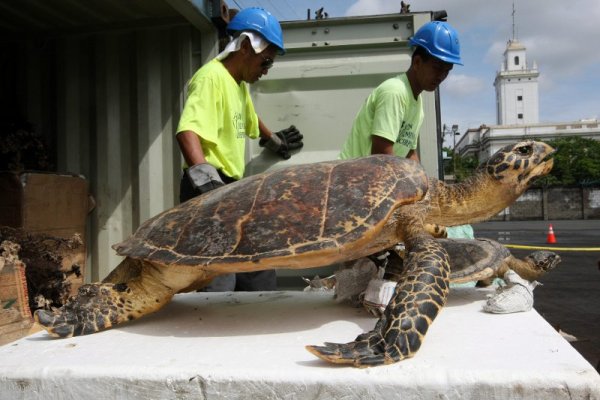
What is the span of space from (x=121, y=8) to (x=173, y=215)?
7.01 feet

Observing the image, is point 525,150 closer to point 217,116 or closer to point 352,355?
point 352,355

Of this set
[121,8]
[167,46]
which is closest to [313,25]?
[167,46]

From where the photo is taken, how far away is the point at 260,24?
107 inches

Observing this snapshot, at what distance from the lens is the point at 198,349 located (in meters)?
1.46

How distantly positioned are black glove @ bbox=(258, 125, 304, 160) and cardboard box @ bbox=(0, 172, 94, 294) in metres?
1.47

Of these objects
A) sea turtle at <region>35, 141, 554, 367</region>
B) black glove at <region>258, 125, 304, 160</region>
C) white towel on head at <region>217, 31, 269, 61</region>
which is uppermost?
white towel on head at <region>217, 31, 269, 61</region>

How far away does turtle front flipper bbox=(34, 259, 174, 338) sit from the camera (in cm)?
169

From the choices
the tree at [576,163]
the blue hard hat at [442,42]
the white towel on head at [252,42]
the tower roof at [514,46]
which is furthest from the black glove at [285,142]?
the tower roof at [514,46]

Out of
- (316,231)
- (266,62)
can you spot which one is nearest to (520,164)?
(316,231)

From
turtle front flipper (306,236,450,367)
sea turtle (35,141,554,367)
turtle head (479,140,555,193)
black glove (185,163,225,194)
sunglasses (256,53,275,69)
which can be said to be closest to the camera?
turtle front flipper (306,236,450,367)

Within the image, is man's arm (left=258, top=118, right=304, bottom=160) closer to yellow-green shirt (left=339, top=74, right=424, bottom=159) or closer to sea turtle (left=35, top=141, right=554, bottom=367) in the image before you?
yellow-green shirt (left=339, top=74, right=424, bottom=159)

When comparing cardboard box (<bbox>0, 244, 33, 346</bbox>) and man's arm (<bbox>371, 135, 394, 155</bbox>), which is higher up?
man's arm (<bbox>371, 135, 394, 155</bbox>)

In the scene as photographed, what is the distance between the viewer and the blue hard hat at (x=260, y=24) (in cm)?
271

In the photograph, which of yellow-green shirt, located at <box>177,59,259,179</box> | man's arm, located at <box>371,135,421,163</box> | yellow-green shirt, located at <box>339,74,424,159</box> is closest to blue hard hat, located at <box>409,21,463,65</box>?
yellow-green shirt, located at <box>339,74,424,159</box>
